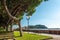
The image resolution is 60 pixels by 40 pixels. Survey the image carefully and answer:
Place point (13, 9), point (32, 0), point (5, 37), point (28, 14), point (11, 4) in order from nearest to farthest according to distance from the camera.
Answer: point (5, 37)
point (32, 0)
point (11, 4)
point (13, 9)
point (28, 14)

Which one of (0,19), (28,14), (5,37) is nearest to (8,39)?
(5,37)

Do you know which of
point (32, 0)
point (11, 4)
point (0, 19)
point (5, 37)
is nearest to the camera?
point (5, 37)

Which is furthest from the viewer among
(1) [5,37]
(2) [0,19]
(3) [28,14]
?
(2) [0,19]

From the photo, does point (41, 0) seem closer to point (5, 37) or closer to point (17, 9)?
point (17, 9)

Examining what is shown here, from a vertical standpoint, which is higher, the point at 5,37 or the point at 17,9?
the point at 17,9

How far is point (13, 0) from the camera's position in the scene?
79.4ft

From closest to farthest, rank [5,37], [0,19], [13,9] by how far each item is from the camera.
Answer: [5,37], [13,9], [0,19]

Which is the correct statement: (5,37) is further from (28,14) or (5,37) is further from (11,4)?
(28,14)

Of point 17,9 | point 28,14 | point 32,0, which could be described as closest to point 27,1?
point 32,0

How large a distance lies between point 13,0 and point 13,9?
268 cm

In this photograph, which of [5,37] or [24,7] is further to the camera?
[24,7]

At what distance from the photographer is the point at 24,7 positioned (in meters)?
25.9

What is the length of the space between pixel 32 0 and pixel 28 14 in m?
9.77

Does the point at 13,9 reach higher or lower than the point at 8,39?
higher
